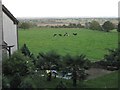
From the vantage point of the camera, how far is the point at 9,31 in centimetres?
1288

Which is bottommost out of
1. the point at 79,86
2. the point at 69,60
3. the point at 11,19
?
the point at 79,86

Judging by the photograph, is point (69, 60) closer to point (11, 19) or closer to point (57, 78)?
point (57, 78)

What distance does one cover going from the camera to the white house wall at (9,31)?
1247cm

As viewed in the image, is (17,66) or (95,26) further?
(95,26)

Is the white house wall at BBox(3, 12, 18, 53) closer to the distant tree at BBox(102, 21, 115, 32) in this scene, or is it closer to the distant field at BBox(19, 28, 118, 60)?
the distant field at BBox(19, 28, 118, 60)

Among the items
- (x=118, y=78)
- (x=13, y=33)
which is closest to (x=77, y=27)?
(x=13, y=33)

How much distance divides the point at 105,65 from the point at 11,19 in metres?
4.55

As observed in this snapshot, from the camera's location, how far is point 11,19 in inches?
518

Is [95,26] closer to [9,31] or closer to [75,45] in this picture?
[75,45]

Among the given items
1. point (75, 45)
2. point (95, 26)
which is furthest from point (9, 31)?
point (95, 26)

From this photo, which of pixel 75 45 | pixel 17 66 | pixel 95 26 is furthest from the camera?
pixel 95 26

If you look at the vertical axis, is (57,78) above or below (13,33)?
below

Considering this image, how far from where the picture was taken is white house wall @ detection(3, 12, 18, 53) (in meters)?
12.5

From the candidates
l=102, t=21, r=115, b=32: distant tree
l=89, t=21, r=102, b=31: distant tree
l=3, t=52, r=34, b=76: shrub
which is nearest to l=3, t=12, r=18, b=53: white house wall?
l=3, t=52, r=34, b=76: shrub
